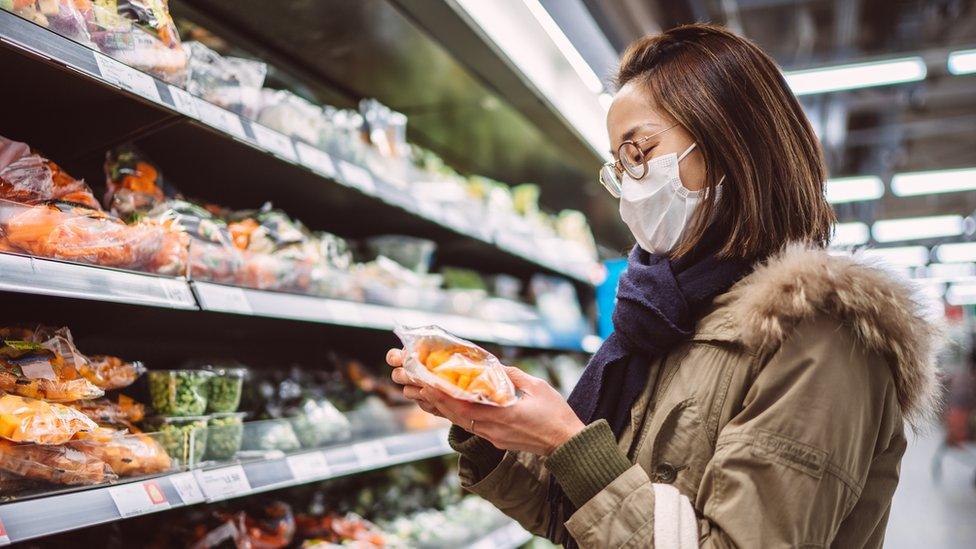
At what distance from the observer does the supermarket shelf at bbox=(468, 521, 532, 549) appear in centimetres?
270

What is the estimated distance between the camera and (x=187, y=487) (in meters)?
1.47

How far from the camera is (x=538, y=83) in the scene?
257cm

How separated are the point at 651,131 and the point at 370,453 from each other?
1.21m

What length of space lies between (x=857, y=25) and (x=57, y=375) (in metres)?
8.21

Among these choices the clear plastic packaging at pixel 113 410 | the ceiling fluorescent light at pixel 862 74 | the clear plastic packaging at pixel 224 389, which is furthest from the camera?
the ceiling fluorescent light at pixel 862 74

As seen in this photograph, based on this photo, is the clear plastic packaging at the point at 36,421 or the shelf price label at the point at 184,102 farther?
the shelf price label at the point at 184,102

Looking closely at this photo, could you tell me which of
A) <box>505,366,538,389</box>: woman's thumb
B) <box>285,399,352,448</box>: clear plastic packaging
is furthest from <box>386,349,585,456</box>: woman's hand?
<box>285,399,352,448</box>: clear plastic packaging

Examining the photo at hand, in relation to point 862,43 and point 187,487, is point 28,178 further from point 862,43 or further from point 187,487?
point 862,43

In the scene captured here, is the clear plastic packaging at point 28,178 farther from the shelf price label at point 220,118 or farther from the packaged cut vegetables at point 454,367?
the packaged cut vegetables at point 454,367

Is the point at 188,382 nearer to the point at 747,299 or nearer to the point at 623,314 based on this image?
the point at 623,314

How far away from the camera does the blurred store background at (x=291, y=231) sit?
1.37m

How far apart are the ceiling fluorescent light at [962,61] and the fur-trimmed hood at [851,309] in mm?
3546

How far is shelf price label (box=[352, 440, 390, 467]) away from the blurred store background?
12 mm

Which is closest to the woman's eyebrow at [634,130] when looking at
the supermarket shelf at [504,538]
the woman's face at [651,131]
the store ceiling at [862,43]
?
the woman's face at [651,131]
